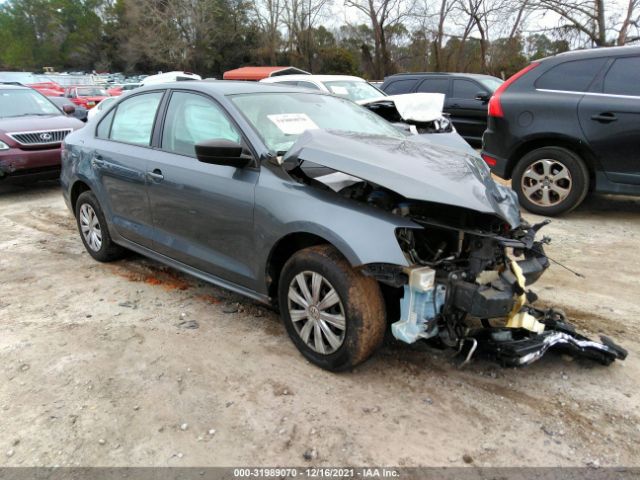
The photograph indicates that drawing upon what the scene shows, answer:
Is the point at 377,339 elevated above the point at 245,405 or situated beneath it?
elevated above

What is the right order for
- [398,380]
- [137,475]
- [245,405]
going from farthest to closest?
[398,380] < [245,405] < [137,475]

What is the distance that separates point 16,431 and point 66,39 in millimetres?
77499

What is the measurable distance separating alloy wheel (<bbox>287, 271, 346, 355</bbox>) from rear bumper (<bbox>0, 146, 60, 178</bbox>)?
641 centimetres

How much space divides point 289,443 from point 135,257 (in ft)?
10.7

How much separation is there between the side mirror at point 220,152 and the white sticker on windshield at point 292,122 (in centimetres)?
45

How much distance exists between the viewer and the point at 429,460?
2.28 meters

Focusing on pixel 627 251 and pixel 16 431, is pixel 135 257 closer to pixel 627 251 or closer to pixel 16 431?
pixel 16 431

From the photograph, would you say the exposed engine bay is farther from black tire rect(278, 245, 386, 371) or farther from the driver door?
the driver door

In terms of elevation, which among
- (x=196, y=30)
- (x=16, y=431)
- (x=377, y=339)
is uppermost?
(x=196, y=30)

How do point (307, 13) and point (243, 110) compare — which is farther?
point (307, 13)

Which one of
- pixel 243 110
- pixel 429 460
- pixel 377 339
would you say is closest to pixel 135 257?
pixel 243 110

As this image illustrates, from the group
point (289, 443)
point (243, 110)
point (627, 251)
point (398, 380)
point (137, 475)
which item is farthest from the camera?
point (627, 251)

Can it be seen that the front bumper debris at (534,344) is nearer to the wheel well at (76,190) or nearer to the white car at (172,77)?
the wheel well at (76,190)

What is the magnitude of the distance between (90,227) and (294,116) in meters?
2.58
